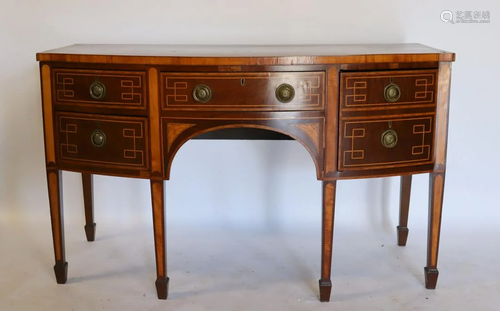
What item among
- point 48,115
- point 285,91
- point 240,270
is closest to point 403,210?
point 240,270

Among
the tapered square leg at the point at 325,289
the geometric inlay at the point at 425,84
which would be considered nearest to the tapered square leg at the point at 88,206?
the tapered square leg at the point at 325,289

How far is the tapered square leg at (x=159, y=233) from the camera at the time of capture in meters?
2.35

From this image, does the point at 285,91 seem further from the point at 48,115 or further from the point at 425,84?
the point at 48,115

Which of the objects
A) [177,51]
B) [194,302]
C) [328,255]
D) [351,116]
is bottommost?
[194,302]

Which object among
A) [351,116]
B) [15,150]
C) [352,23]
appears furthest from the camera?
[15,150]

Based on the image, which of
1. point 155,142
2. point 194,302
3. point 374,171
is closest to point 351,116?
point 374,171

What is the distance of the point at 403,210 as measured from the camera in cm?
289

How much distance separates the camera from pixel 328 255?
2377mm

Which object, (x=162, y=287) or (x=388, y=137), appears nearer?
(x=388, y=137)

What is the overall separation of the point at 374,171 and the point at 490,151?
0.96m

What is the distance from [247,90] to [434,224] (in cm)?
82

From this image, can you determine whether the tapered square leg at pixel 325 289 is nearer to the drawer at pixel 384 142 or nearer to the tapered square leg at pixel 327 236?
the tapered square leg at pixel 327 236

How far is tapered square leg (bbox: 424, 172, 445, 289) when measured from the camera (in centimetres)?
239

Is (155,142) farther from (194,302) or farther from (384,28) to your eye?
(384,28)
